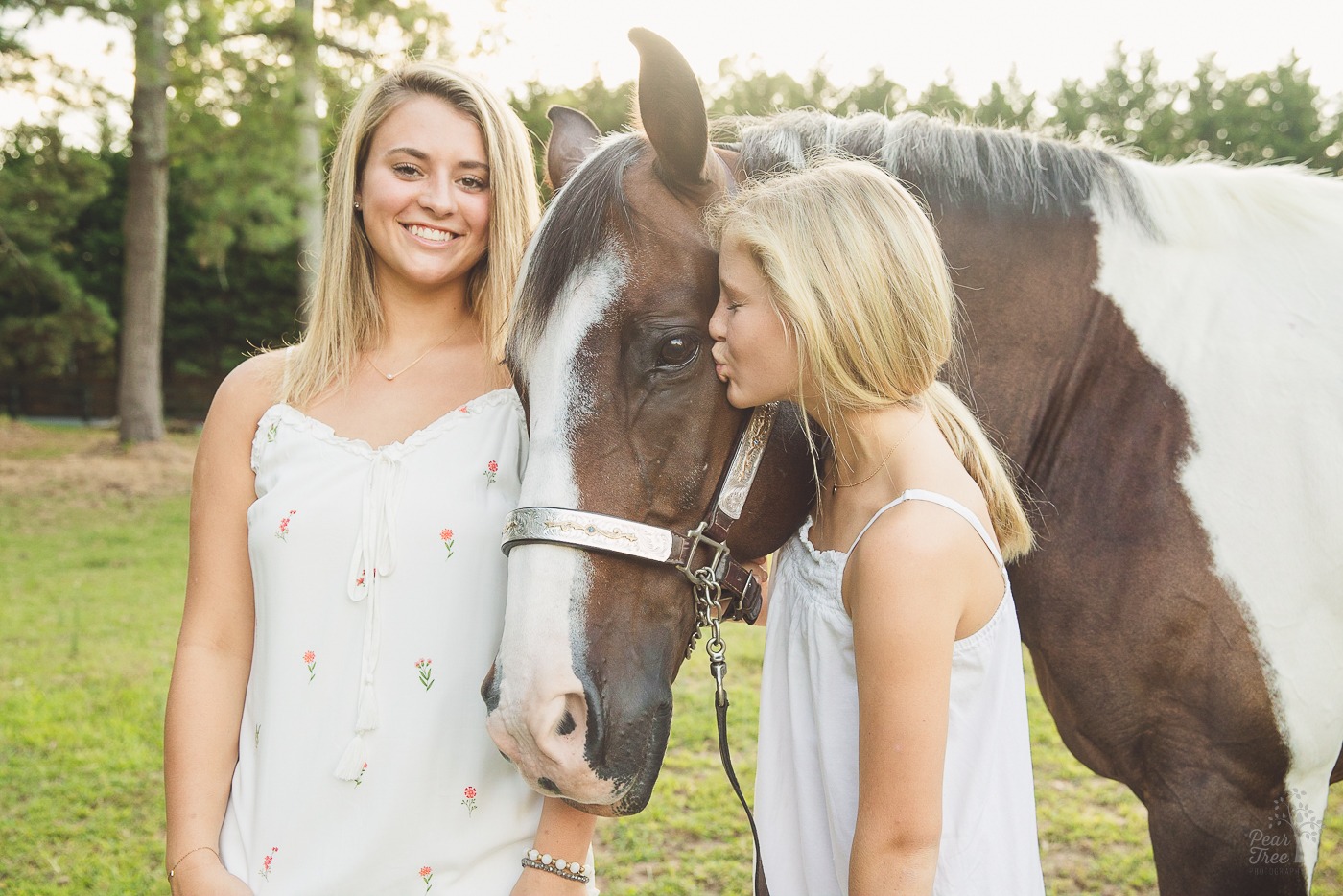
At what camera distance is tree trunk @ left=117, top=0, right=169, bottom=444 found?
517 inches

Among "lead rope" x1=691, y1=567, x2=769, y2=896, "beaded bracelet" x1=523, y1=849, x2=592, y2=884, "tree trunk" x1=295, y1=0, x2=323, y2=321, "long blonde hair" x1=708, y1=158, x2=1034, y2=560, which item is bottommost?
"beaded bracelet" x1=523, y1=849, x2=592, y2=884

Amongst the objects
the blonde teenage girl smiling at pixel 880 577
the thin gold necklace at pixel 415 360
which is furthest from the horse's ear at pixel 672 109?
the thin gold necklace at pixel 415 360

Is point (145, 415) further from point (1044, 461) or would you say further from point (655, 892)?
point (1044, 461)

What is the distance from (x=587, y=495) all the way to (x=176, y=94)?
14.3 meters

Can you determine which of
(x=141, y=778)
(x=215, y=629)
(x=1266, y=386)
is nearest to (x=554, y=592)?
(x=215, y=629)

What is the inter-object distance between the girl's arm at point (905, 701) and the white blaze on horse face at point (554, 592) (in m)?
0.41

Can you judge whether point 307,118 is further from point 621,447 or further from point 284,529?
point 621,447

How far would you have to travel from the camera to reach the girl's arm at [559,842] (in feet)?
4.98

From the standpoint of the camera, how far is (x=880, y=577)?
1.27m

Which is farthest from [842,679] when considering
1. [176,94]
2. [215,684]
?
[176,94]

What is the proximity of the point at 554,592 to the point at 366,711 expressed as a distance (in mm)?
434

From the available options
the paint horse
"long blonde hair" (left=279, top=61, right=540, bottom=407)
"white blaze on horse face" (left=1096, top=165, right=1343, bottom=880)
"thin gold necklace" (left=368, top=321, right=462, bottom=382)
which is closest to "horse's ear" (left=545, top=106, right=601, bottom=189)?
the paint horse

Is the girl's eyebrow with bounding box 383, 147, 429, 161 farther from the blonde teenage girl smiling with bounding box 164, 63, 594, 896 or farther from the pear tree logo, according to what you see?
the pear tree logo

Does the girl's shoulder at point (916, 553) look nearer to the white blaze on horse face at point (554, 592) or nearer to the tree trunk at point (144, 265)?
the white blaze on horse face at point (554, 592)
